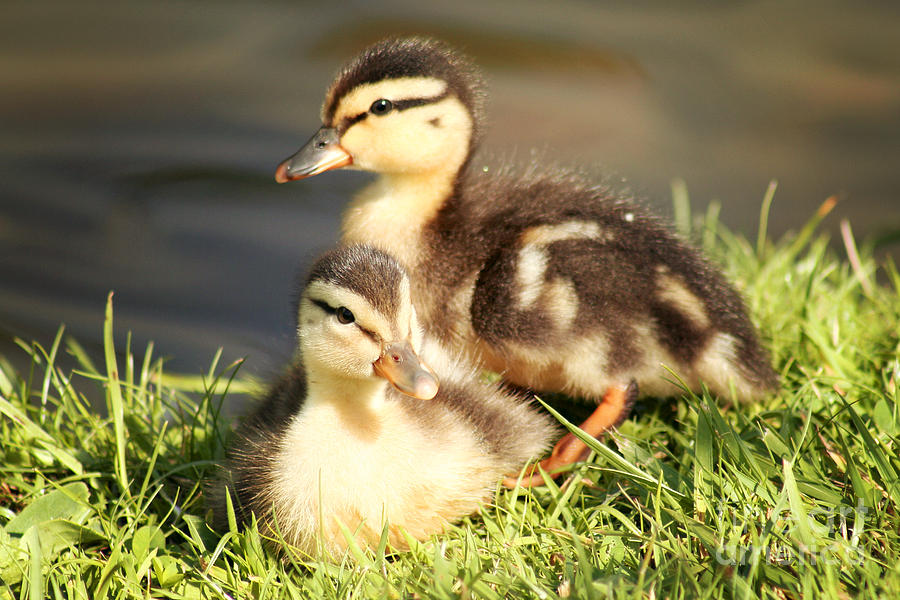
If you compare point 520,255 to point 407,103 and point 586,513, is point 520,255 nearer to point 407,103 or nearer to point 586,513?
point 407,103

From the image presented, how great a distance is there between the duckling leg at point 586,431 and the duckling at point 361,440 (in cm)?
9

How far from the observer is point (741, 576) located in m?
1.60

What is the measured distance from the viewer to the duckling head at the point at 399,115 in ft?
8.12

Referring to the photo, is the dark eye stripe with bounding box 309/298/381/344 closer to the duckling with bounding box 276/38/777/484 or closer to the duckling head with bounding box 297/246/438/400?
the duckling head with bounding box 297/246/438/400

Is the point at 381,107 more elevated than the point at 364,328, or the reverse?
the point at 381,107

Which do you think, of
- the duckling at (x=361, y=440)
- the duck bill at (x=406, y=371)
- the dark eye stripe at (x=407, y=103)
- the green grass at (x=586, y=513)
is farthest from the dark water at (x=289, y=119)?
the duck bill at (x=406, y=371)

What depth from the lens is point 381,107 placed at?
250 centimetres

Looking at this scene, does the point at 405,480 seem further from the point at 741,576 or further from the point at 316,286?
the point at 741,576

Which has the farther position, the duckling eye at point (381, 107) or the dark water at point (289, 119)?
the dark water at point (289, 119)

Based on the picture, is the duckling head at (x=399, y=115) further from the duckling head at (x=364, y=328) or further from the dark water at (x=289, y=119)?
the dark water at (x=289, y=119)

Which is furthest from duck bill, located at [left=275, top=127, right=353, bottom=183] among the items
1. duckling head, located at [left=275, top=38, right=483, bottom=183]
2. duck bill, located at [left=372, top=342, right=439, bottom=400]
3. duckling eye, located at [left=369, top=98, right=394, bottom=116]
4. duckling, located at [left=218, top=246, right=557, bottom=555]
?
duck bill, located at [left=372, top=342, right=439, bottom=400]

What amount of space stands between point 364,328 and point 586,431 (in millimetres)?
661

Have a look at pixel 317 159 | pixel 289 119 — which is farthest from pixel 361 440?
pixel 289 119

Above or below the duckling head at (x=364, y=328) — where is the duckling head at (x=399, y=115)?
above
